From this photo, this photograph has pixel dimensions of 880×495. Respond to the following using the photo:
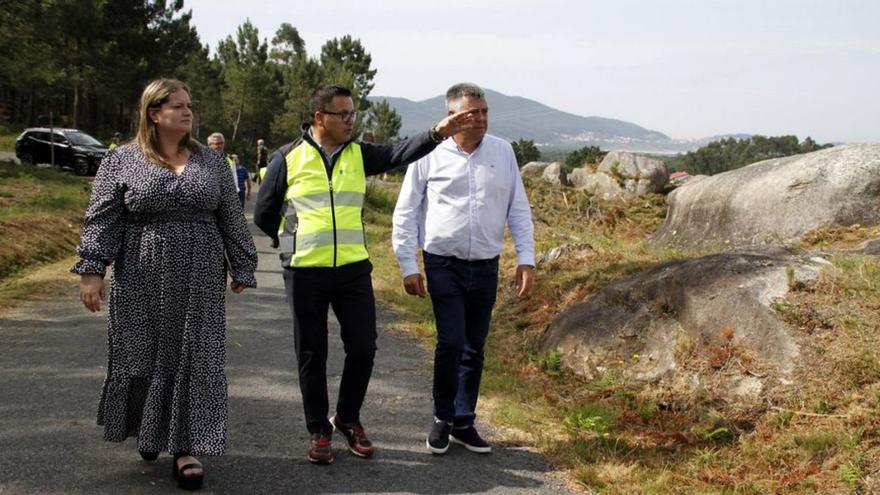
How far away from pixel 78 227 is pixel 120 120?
43963 millimetres

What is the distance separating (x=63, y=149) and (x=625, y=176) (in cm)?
1904

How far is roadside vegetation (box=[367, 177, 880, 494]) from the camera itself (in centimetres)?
405

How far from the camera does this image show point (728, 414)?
4773 mm

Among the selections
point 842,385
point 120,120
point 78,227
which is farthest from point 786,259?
point 120,120

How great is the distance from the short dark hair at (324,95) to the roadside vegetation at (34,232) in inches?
229

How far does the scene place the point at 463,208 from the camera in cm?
457

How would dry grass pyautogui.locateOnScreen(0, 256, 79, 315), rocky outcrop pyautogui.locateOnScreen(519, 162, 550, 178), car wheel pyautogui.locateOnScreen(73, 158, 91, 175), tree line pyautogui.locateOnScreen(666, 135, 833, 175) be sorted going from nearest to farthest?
dry grass pyautogui.locateOnScreen(0, 256, 79, 315)
rocky outcrop pyautogui.locateOnScreen(519, 162, 550, 178)
car wheel pyautogui.locateOnScreen(73, 158, 91, 175)
tree line pyautogui.locateOnScreen(666, 135, 833, 175)

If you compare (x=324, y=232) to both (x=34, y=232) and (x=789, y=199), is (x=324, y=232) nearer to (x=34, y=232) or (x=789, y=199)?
(x=789, y=199)

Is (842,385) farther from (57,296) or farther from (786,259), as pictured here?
(57,296)

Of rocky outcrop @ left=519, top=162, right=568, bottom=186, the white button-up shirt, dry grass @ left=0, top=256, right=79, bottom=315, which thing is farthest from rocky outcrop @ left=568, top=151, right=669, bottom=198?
the white button-up shirt

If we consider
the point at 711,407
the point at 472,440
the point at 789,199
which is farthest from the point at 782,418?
the point at 789,199

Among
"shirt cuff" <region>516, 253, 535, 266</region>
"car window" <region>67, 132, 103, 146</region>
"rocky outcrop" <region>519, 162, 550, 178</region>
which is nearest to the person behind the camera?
"shirt cuff" <region>516, 253, 535, 266</region>

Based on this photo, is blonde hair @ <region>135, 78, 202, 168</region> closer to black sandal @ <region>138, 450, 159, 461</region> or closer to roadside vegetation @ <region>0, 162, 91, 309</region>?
black sandal @ <region>138, 450, 159, 461</region>

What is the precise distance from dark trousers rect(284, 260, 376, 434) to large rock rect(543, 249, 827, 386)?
210cm
